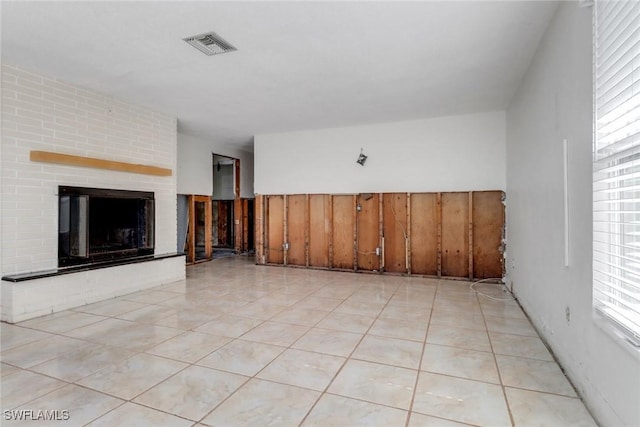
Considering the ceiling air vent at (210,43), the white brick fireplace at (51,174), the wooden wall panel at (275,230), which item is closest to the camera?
the ceiling air vent at (210,43)

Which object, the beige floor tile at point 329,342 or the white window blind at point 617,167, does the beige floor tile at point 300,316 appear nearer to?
the beige floor tile at point 329,342

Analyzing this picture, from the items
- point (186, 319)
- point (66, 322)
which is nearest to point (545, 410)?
point (186, 319)

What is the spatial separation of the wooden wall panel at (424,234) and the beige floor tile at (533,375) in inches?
133

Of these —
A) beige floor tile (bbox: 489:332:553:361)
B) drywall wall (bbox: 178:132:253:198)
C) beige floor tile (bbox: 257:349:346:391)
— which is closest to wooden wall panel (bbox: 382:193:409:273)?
beige floor tile (bbox: 489:332:553:361)

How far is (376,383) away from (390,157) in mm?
4745

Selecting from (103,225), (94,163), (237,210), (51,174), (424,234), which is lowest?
(424,234)

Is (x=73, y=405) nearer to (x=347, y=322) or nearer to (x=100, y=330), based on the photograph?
(x=100, y=330)

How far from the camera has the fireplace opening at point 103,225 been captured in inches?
169

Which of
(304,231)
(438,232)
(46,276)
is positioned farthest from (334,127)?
(46,276)

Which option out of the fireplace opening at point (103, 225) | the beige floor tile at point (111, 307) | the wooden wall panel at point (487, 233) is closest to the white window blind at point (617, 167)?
the wooden wall panel at point (487, 233)

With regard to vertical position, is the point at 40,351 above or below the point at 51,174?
below

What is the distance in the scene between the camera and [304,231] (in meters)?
7.10

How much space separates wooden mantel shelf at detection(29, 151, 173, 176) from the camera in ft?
13.1

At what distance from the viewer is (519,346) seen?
296 cm
